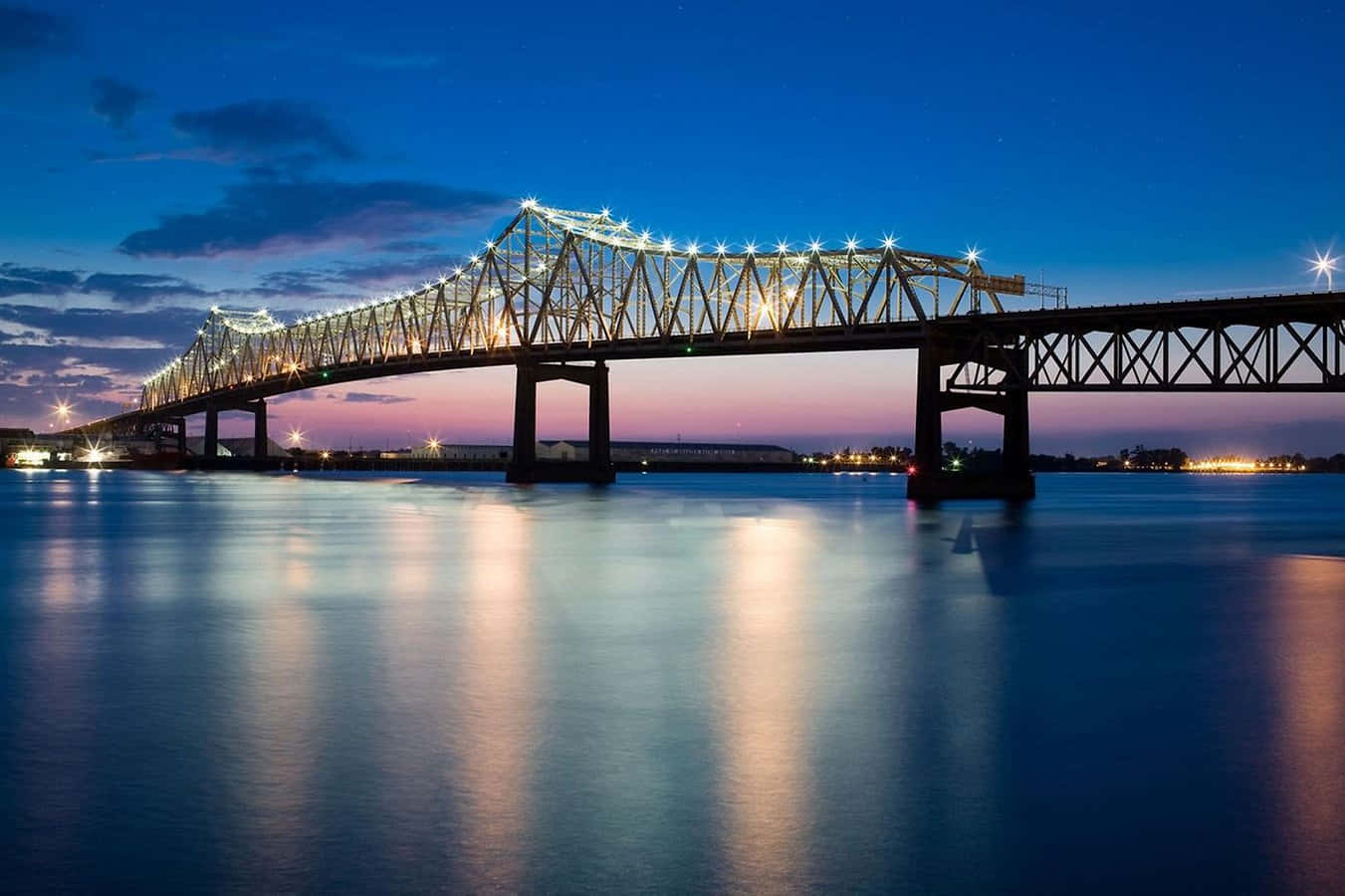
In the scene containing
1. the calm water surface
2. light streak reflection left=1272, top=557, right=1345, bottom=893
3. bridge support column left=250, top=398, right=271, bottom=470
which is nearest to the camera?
the calm water surface

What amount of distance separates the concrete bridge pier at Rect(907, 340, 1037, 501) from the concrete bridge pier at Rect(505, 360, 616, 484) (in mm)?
37422

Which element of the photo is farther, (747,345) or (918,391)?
(747,345)

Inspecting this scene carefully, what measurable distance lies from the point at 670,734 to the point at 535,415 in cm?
10084

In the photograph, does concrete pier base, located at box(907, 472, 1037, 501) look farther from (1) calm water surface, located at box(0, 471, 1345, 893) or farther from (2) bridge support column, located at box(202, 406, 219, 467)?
(2) bridge support column, located at box(202, 406, 219, 467)

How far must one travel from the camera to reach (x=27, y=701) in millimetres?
13281

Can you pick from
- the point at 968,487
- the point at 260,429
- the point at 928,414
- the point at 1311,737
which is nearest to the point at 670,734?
the point at 1311,737

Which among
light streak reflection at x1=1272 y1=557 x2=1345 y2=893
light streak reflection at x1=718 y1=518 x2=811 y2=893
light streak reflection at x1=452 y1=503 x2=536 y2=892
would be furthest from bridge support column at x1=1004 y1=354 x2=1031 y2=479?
light streak reflection at x1=452 y1=503 x2=536 y2=892

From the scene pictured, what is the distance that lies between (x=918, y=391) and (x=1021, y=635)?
59.7 metres

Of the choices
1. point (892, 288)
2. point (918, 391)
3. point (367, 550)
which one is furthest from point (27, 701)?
point (892, 288)

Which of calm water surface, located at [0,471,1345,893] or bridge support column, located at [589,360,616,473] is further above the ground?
bridge support column, located at [589,360,616,473]

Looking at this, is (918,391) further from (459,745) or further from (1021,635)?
(459,745)

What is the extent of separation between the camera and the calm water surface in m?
8.02

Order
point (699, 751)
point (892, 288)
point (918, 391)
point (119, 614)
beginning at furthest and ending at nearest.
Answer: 1. point (892, 288)
2. point (918, 391)
3. point (119, 614)
4. point (699, 751)

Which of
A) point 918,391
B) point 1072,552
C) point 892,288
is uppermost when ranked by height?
point 892,288
